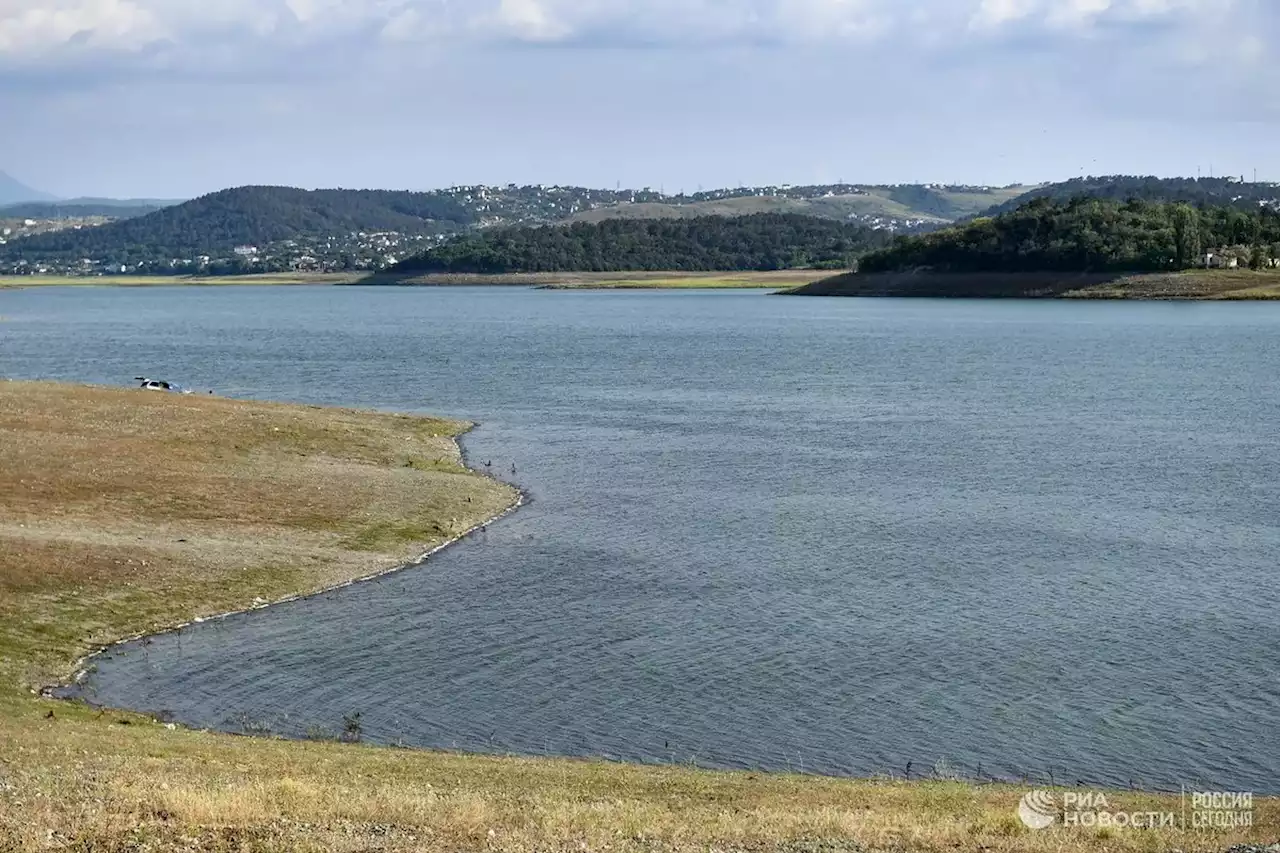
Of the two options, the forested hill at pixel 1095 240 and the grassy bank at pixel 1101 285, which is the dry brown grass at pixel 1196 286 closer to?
the grassy bank at pixel 1101 285

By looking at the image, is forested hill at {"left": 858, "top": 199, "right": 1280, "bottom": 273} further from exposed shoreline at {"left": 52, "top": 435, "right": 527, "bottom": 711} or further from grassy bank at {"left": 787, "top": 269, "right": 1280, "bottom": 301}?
exposed shoreline at {"left": 52, "top": 435, "right": 527, "bottom": 711}

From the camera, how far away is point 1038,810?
52.5 ft

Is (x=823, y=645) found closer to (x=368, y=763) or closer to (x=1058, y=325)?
(x=368, y=763)

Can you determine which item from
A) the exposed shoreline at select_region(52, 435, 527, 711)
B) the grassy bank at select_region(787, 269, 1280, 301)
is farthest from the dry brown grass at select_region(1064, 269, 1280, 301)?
the exposed shoreline at select_region(52, 435, 527, 711)

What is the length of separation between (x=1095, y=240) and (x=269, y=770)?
550 feet

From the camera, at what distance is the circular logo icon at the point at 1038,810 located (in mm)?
15281

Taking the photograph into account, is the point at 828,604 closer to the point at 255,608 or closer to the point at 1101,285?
the point at 255,608

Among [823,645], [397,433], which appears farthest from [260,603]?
[397,433]

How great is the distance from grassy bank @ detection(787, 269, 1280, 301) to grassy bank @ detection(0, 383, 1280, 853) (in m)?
142

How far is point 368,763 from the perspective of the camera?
18281 millimetres

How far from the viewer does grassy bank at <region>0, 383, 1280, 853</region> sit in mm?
14086

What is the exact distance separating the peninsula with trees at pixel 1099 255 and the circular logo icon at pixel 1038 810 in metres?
157

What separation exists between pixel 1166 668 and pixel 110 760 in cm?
1638

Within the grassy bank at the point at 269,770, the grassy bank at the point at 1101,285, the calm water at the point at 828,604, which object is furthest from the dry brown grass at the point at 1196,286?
the grassy bank at the point at 269,770
